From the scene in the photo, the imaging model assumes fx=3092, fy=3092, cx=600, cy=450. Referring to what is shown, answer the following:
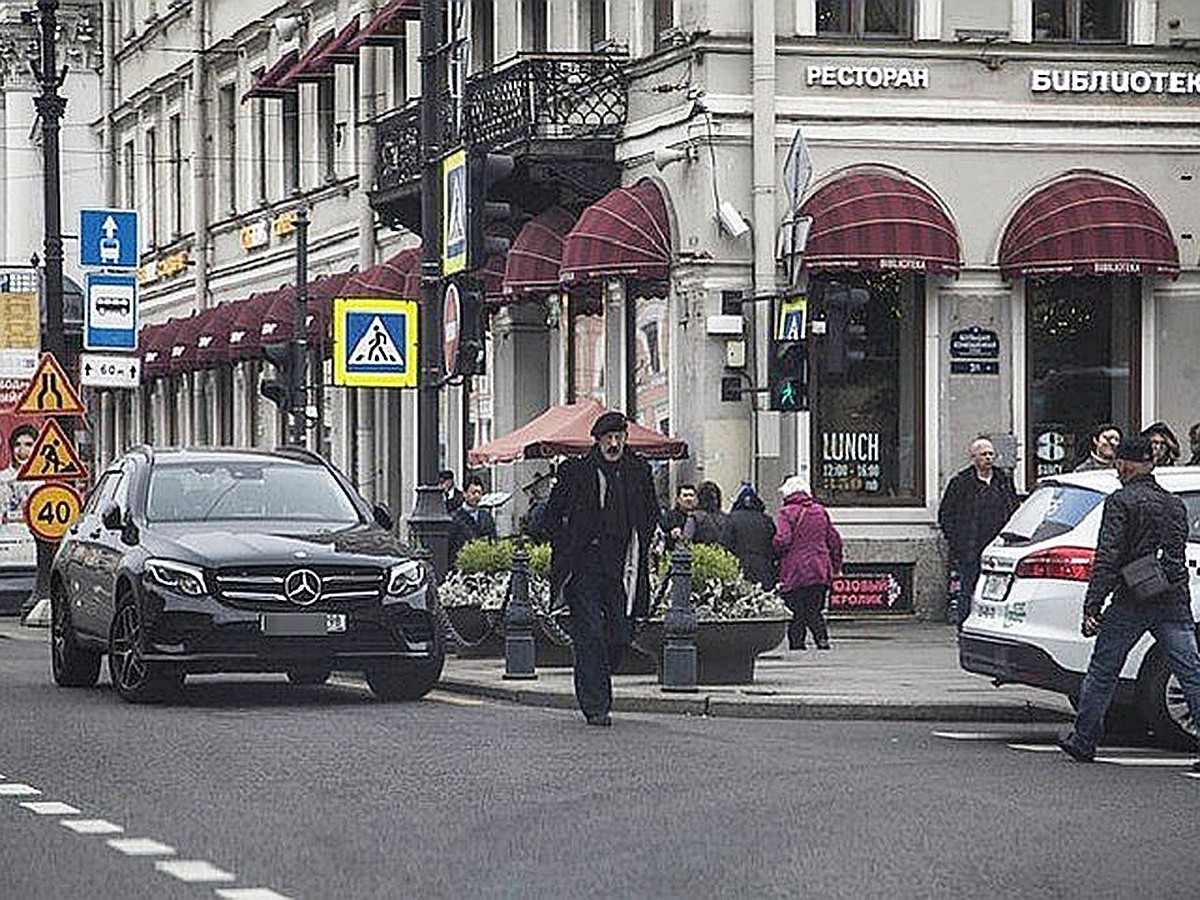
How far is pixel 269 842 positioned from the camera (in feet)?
38.5

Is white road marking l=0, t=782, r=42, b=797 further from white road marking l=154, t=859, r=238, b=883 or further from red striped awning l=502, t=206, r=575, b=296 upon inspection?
red striped awning l=502, t=206, r=575, b=296

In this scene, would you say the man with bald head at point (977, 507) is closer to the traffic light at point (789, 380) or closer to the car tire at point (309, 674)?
the traffic light at point (789, 380)

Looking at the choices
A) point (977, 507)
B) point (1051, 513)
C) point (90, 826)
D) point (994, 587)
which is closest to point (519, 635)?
point (994, 587)

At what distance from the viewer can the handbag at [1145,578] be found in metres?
15.9

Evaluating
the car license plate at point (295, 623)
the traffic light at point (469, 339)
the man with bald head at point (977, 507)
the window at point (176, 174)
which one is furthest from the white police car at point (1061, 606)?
the window at point (176, 174)

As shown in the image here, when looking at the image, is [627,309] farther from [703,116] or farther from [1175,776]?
[1175,776]

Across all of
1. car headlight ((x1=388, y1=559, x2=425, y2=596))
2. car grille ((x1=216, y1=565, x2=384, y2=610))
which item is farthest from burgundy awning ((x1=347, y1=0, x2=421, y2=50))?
car grille ((x1=216, y1=565, x2=384, y2=610))

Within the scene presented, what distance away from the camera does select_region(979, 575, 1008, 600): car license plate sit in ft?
58.2

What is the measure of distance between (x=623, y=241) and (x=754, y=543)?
5.94 meters

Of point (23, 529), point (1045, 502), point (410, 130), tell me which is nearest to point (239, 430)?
point (23, 529)

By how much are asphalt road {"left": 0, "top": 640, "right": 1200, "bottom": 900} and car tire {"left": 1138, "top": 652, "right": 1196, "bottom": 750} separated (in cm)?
21

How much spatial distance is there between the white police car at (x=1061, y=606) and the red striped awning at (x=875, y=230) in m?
13.2

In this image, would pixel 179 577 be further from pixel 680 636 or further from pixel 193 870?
pixel 193 870

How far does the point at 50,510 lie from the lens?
105ft
